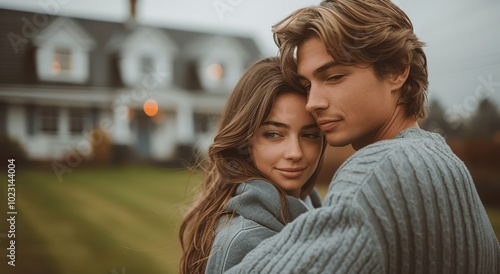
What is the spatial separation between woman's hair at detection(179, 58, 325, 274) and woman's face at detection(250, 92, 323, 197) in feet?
0.10

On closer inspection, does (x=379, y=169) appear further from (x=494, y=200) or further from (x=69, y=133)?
(x=69, y=133)

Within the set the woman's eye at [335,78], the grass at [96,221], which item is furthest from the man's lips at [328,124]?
the grass at [96,221]

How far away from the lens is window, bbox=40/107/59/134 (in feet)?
15.8

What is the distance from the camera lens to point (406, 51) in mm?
1423

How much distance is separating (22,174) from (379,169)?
4.07m

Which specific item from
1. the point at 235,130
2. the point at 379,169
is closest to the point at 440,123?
the point at 235,130

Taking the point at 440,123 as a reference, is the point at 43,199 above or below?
below

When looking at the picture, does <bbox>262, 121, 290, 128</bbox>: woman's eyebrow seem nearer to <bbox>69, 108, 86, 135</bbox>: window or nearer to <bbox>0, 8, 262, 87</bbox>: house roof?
→ <bbox>0, 8, 262, 87</bbox>: house roof

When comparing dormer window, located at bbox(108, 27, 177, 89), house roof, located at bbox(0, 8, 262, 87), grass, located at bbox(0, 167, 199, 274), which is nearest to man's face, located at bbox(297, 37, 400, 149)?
grass, located at bbox(0, 167, 199, 274)

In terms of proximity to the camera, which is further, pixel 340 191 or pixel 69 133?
pixel 69 133

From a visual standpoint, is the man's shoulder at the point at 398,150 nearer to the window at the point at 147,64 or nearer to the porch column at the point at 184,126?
the porch column at the point at 184,126

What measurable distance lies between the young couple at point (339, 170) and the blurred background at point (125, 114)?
0.68 metres

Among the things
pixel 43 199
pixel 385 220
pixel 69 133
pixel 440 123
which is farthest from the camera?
pixel 69 133

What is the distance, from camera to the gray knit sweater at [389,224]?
101 centimetres
